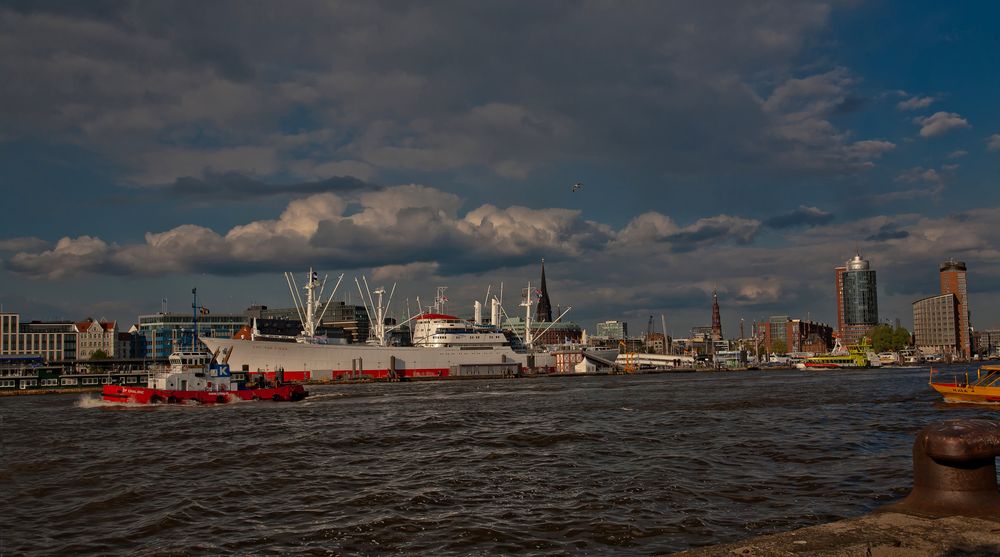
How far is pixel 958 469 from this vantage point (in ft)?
31.8

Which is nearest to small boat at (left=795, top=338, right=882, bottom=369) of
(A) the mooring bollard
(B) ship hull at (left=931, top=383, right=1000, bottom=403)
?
(B) ship hull at (left=931, top=383, right=1000, bottom=403)

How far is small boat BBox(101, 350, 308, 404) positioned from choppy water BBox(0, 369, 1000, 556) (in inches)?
705

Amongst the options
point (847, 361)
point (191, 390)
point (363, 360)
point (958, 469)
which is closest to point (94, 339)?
point (363, 360)

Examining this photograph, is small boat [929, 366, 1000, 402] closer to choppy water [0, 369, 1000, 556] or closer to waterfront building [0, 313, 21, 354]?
choppy water [0, 369, 1000, 556]

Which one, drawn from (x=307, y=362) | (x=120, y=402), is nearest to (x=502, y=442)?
(x=120, y=402)

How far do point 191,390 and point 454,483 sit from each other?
151 feet

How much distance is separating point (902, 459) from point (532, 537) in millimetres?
13713

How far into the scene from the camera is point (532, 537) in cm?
1391

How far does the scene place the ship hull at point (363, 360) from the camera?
11050 centimetres

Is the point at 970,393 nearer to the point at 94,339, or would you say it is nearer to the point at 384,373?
the point at 384,373

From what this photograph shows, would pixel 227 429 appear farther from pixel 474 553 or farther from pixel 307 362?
pixel 307 362

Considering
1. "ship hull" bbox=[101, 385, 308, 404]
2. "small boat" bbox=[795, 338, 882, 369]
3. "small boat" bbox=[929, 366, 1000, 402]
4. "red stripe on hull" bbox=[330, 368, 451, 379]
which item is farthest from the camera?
"small boat" bbox=[795, 338, 882, 369]

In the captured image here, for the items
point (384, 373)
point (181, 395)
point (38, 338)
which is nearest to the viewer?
point (181, 395)

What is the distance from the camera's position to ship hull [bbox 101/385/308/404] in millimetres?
58000
